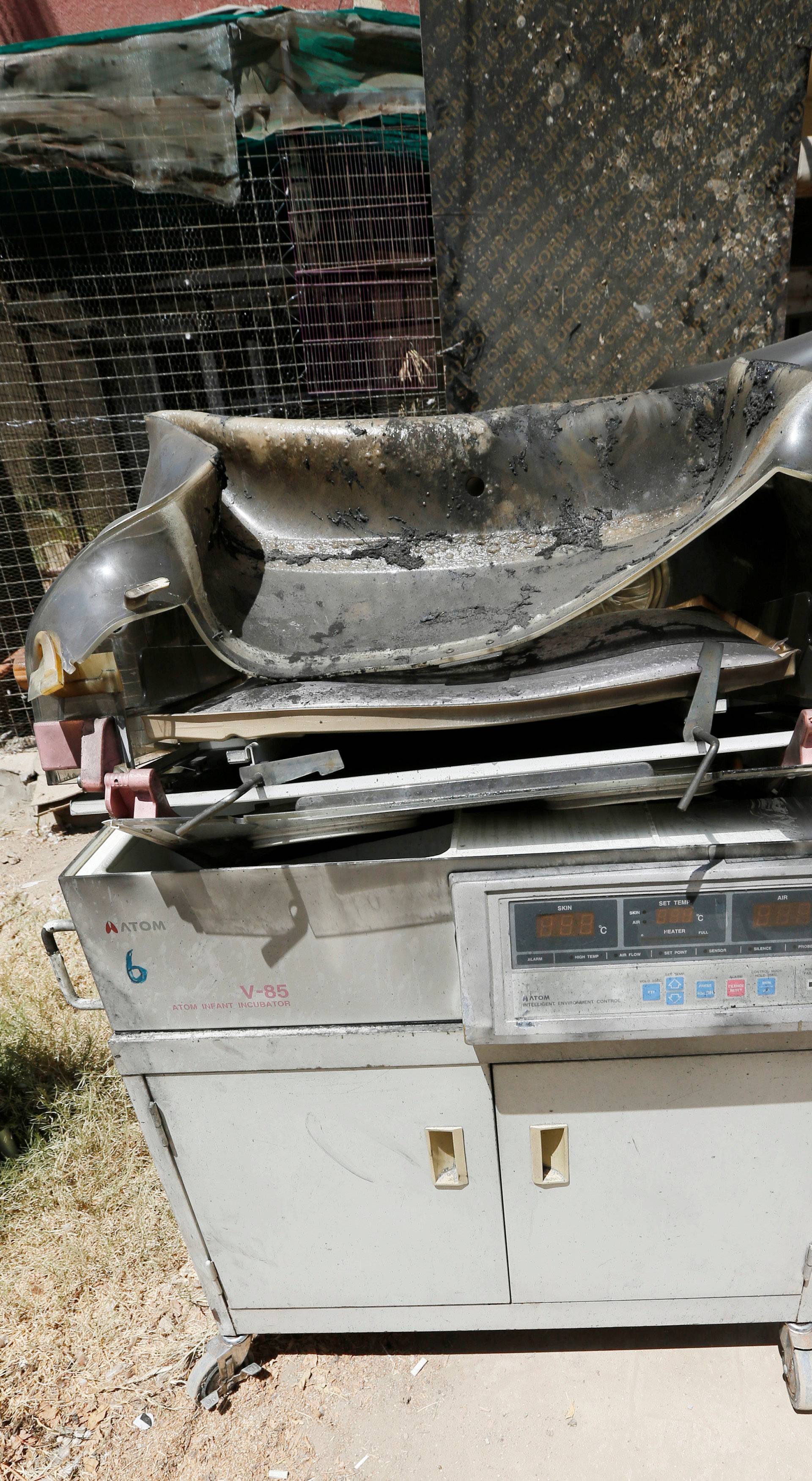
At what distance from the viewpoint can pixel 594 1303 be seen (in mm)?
1092

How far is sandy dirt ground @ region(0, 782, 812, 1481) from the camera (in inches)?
43.8

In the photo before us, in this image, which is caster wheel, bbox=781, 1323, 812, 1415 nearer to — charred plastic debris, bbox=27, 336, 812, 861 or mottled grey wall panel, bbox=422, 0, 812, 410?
charred plastic debris, bbox=27, 336, 812, 861

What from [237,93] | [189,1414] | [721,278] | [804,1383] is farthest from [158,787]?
[237,93]

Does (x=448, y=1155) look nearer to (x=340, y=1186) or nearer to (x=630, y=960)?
(x=340, y=1186)

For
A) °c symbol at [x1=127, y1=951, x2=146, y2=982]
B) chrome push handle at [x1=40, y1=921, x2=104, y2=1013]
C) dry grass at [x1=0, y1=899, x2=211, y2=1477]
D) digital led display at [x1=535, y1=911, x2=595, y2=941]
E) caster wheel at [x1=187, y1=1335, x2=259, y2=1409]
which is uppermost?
digital led display at [x1=535, y1=911, x2=595, y2=941]

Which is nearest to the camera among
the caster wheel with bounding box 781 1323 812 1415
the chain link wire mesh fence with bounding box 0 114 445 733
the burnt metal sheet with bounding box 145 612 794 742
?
the burnt metal sheet with bounding box 145 612 794 742

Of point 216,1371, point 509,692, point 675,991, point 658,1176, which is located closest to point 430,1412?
point 216,1371

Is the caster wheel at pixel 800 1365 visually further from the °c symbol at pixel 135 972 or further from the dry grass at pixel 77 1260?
the °c symbol at pixel 135 972

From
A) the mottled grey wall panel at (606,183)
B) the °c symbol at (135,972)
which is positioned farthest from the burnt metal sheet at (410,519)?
the mottled grey wall panel at (606,183)

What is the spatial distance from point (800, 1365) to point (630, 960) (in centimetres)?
81

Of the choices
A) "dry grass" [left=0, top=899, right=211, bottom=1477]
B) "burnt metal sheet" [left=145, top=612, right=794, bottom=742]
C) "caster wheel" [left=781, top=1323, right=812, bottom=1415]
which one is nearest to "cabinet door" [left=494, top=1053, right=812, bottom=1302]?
"caster wheel" [left=781, top=1323, right=812, bottom=1415]

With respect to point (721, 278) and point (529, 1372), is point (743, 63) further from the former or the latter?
point (529, 1372)

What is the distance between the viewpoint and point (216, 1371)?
1.17 meters

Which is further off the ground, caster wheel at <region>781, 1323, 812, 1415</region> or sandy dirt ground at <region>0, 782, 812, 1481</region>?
caster wheel at <region>781, 1323, 812, 1415</region>
